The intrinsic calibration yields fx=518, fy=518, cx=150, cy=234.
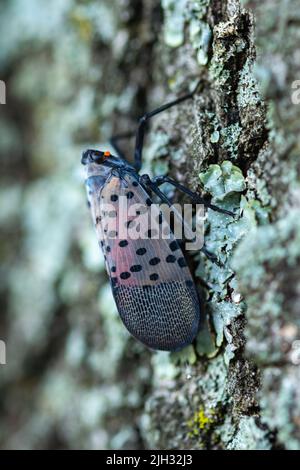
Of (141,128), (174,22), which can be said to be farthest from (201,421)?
(174,22)

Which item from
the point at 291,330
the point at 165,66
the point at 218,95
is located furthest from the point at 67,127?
the point at 291,330

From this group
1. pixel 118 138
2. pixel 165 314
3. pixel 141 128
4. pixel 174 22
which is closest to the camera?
pixel 165 314

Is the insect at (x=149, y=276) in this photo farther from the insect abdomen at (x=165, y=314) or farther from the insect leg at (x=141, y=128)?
the insect leg at (x=141, y=128)

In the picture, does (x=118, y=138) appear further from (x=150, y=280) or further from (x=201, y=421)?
(x=201, y=421)

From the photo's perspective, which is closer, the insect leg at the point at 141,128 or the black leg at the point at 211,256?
the black leg at the point at 211,256

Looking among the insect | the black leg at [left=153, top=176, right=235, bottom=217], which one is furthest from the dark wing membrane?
the black leg at [left=153, top=176, right=235, bottom=217]

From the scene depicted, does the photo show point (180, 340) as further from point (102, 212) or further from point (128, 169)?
point (128, 169)

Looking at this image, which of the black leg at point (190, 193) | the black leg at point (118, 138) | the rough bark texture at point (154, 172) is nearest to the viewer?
the rough bark texture at point (154, 172)

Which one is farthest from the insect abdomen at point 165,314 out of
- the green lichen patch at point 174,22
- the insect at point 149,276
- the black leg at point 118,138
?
the green lichen patch at point 174,22
